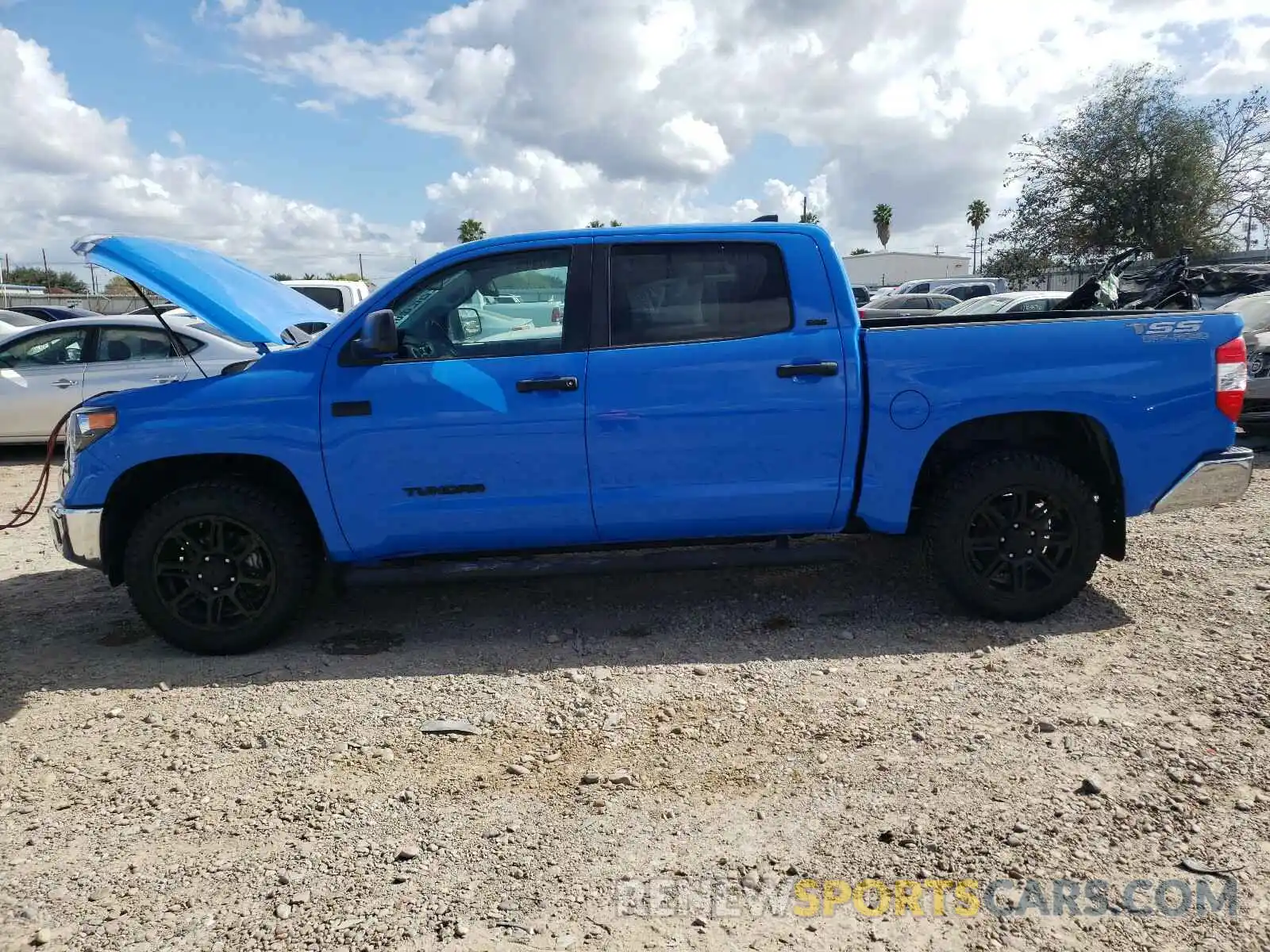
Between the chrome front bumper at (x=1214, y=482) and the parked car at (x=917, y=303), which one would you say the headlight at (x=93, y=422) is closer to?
the chrome front bumper at (x=1214, y=482)

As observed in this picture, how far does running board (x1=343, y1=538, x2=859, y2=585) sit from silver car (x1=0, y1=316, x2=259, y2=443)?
5.59 metres

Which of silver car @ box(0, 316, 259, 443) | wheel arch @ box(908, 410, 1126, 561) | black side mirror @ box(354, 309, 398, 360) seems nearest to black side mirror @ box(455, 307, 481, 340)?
black side mirror @ box(354, 309, 398, 360)

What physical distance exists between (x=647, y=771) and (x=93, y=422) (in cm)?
291

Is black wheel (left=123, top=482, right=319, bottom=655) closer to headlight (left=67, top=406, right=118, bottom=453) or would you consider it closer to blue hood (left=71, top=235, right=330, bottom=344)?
headlight (left=67, top=406, right=118, bottom=453)

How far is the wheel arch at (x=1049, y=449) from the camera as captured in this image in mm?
4285

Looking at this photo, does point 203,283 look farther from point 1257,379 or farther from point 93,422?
point 1257,379

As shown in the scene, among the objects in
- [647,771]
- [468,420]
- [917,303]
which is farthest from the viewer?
[917,303]

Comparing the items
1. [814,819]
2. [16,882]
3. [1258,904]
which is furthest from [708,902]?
[16,882]

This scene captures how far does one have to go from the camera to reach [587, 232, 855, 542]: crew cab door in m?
4.09

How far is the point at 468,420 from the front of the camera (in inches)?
161

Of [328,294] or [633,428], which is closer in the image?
[633,428]

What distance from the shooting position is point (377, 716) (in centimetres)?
371

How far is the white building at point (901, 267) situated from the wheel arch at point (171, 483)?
5914 centimetres

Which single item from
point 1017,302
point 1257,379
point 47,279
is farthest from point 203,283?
point 47,279
